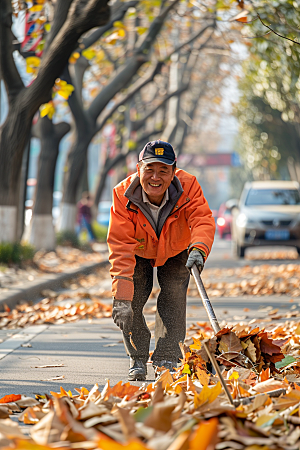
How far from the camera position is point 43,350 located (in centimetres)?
627

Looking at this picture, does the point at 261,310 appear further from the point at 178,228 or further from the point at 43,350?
the point at 178,228

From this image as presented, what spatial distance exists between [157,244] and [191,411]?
1.87 metres

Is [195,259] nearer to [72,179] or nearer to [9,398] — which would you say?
[9,398]

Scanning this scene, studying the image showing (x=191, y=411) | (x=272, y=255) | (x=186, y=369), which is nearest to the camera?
(x=191, y=411)

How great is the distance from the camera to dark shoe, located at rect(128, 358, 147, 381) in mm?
4961

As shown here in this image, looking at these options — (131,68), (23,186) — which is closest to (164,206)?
(23,186)

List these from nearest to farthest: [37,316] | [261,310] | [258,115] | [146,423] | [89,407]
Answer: [146,423]
[89,407]
[37,316]
[261,310]
[258,115]

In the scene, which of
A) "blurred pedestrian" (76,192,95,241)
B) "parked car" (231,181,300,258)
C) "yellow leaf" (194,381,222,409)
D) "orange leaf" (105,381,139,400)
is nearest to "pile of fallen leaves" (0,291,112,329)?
"orange leaf" (105,381,139,400)

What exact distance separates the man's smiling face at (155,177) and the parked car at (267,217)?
13294mm

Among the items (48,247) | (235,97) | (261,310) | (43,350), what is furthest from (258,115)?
(43,350)

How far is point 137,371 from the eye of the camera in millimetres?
4984

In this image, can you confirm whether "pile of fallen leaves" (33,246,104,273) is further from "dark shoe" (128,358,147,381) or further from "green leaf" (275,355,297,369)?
"green leaf" (275,355,297,369)

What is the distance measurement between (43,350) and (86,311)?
2281 mm

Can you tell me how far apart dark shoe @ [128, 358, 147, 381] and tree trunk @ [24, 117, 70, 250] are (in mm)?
11191
